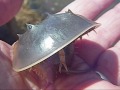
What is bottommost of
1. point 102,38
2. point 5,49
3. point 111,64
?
point 111,64

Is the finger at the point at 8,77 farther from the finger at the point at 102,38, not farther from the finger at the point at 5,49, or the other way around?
the finger at the point at 102,38

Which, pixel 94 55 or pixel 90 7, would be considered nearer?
pixel 94 55

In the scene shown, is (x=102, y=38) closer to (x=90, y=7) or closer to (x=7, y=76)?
(x=90, y=7)

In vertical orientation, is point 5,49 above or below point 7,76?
above

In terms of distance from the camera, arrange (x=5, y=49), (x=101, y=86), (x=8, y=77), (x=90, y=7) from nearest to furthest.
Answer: (x=101, y=86) < (x=8, y=77) < (x=5, y=49) < (x=90, y=7)

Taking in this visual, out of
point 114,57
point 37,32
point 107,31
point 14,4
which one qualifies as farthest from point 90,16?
point 37,32

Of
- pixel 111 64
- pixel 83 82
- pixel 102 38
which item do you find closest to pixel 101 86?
pixel 83 82

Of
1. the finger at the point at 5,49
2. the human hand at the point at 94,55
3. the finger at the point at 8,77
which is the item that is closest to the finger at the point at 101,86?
the human hand at the point at 94,55
